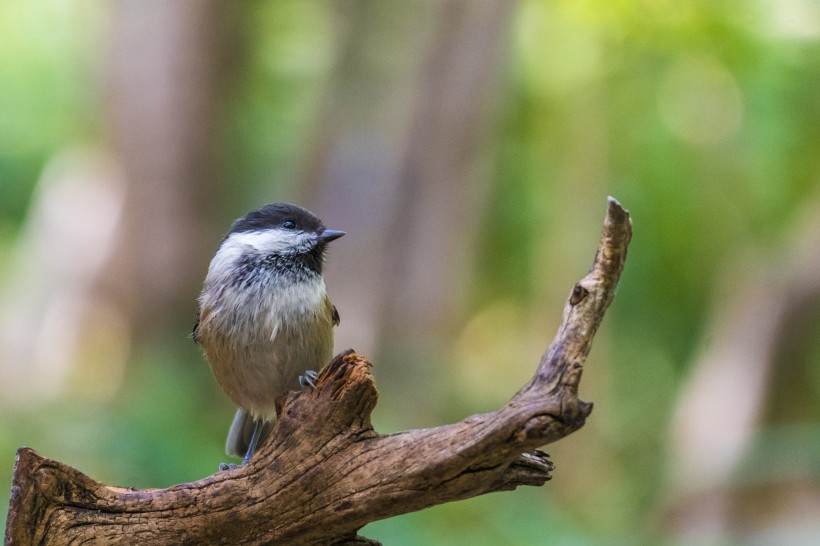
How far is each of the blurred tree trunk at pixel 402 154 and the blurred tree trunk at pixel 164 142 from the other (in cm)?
115

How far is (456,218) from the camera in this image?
6.57 metres

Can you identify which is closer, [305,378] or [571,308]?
[571,308]

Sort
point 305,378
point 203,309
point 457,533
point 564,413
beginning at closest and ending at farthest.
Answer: point 564,413
point 305,378
point 203,309
point 457,533

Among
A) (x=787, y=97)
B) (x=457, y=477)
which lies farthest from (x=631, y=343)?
(x=457, y=477)

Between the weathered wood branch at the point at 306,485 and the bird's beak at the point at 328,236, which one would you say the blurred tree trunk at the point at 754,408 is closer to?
the bird's beak at the point at 328,236

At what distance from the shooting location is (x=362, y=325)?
20.3 ft

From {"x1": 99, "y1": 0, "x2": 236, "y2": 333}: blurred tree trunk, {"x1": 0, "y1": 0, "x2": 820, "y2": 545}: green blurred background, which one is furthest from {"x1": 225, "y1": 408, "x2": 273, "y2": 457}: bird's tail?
{"x1": 99, "y1": 0, "x2": 236, "y2": 333}: blurred tree trunk

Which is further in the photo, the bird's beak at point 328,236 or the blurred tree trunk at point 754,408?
the blurred tree trunk at point 754,408

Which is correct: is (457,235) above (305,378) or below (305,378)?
above

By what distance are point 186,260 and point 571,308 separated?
5.37 m

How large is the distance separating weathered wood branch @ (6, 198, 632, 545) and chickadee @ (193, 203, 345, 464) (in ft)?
1.53

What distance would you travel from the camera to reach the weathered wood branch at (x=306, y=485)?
2145mm

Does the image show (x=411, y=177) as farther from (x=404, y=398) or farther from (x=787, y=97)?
(x=787, y=97)

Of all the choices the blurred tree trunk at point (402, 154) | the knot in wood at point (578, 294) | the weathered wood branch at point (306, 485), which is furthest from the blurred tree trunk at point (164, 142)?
the knot in wood at point (578, 294)
